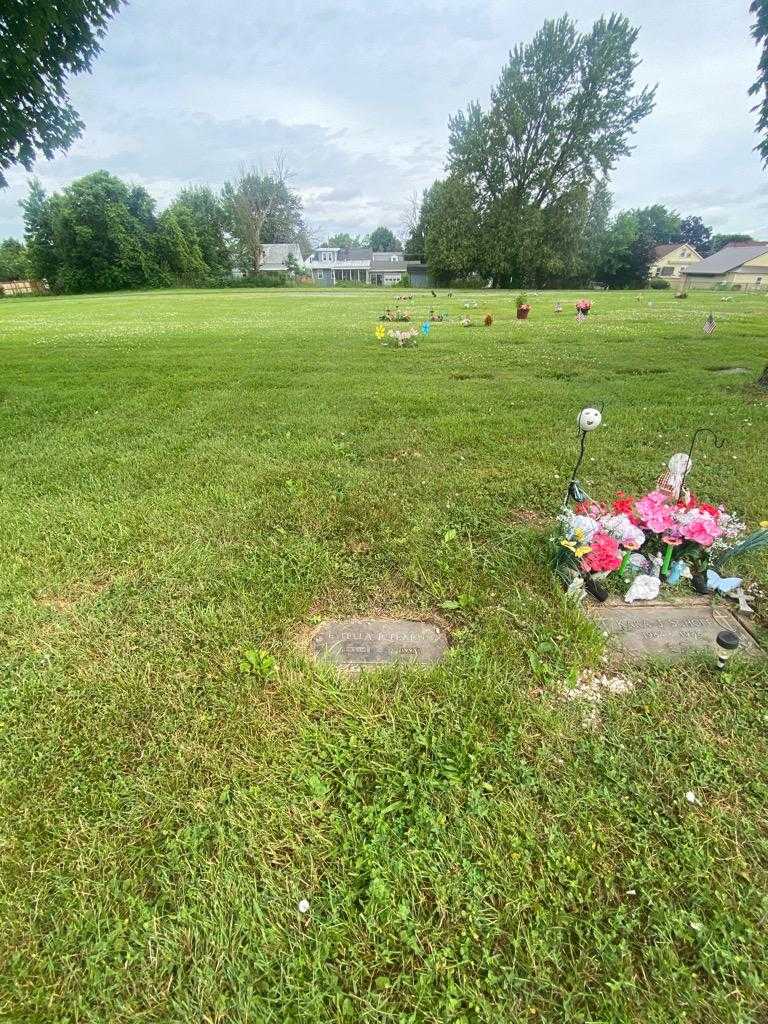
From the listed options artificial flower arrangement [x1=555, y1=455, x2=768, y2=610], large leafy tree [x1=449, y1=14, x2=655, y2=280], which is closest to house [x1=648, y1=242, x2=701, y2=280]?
large leafy tree [x1=449, y1=14, x2=655, y2=280]

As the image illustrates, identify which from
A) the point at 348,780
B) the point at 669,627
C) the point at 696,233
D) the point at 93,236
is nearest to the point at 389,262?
the point at 93,236

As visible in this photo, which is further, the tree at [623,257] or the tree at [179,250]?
the tree at [179,250]

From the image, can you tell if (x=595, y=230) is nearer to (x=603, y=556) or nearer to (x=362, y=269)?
(x=362, y=269)

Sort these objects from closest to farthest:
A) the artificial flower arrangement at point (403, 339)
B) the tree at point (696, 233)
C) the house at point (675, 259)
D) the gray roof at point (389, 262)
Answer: the artificial flower arrangement at point (403, 339)
the gray roof at point (389, 262)
the house at point (675, 259)
the tree at point (696, 233)

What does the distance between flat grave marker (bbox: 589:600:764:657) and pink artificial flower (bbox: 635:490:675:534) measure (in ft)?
1.34

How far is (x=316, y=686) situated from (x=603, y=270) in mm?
54615

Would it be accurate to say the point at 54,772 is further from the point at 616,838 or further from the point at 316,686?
the point at 616,838

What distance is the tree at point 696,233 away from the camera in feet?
290

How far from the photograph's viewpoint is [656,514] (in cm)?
244

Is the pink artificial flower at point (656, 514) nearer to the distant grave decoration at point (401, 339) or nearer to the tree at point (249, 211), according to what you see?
the distant grave decoration at point (401, 339)

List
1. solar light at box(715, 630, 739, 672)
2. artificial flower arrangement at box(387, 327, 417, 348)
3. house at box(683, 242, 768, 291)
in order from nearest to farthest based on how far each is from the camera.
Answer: solar light at box(715, 630, 739, 672), artificial flower arrangement at box(387, 327, 417, 348), house at box(683, 242, 768, 291)

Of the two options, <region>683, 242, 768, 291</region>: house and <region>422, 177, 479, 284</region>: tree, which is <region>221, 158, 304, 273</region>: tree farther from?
<region>683, 242, 768, 291</region>: house

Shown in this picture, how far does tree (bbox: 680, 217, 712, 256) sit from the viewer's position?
290 feet

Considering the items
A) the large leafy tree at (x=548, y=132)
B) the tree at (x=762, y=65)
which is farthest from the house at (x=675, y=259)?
the tree at (x=762, y=65)
